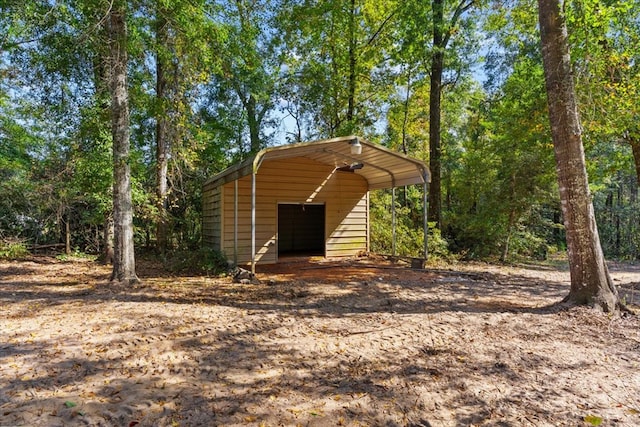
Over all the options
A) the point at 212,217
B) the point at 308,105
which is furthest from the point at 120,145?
the point at 308,105

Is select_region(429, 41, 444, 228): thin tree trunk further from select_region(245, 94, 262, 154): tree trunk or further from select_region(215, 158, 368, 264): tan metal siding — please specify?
select_region(245, 94, 262, 154): tree trunk

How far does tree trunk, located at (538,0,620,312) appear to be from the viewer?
15.1ft

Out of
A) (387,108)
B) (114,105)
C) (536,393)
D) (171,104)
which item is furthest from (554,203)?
(114,105)

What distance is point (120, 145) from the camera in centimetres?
599

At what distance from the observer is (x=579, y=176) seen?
461 cm

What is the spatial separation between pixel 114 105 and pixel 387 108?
1310cm

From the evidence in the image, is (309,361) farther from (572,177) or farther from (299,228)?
(299,228)

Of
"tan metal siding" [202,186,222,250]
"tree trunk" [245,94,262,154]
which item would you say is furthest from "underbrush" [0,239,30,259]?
"tree trunk" [245,94,262,154]

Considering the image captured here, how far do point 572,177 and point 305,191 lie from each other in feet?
21.3

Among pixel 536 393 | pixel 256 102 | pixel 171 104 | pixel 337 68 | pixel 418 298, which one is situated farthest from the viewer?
pixel 256 102

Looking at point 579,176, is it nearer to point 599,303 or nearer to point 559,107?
point 559,107

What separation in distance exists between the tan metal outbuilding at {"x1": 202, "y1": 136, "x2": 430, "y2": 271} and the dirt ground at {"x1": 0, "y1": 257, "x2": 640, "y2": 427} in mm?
3306

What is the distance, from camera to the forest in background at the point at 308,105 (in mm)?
6198

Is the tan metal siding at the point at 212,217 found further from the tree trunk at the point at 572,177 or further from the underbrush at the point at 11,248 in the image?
the tree trunk at the point at 572,177
